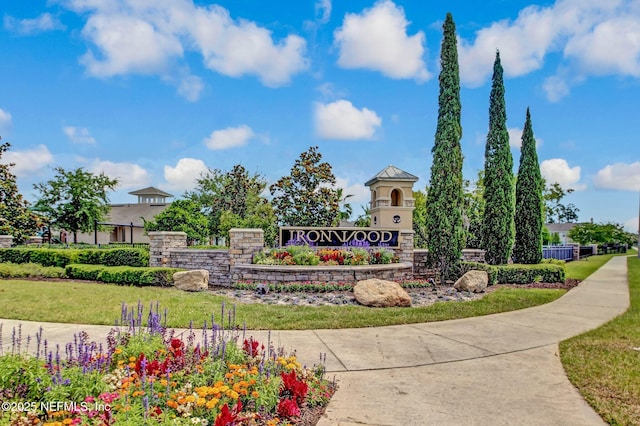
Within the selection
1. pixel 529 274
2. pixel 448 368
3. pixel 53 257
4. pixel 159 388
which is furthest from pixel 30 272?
pixel 529 274

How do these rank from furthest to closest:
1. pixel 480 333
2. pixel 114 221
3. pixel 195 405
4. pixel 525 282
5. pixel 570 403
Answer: pixel 114 221 → pixel 525 282 → pixel 480 333 → pixel 570 403 → pixel 195 405

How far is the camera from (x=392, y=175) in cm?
2123

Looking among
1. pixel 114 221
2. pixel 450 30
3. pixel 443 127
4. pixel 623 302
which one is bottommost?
pixel 623 302

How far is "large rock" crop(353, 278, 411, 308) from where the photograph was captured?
9.08 metres

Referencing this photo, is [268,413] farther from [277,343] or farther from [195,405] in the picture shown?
[277,343]

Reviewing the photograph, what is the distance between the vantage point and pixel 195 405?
3.26m

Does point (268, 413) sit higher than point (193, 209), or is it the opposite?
point (193, 209)

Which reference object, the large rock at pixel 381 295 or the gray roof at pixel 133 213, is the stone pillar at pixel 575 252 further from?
the gray roof at pixel 133 213

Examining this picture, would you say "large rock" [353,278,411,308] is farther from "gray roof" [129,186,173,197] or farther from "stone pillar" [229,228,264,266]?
"gray roof" [129,186,173,197]

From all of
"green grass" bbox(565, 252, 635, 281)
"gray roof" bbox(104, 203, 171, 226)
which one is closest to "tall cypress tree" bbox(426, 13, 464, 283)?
"green grass" bbox(565, 252, 635, 281)

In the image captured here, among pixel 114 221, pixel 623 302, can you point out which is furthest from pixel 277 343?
pixel 114 221

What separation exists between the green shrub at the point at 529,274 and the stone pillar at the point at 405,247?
117 inches

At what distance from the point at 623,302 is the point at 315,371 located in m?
9.30

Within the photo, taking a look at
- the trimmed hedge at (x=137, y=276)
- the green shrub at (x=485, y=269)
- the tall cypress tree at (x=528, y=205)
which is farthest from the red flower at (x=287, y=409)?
the tall cypress tree at (x=528, y=205)
